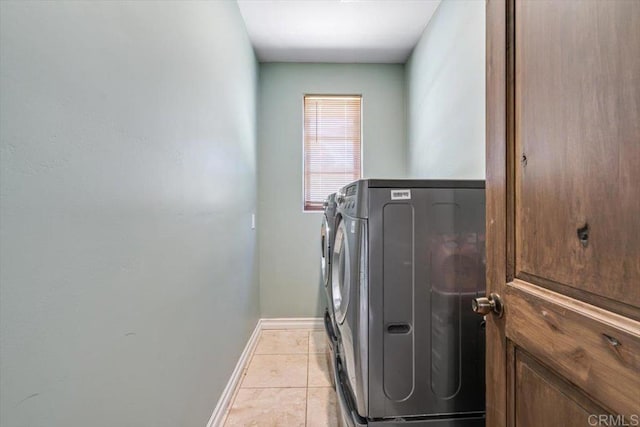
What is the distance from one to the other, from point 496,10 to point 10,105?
1.09 meters

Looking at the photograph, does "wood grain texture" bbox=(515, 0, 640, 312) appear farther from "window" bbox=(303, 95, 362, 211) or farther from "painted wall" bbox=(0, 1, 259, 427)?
"window" bbox=(303, 95, 362, 211)

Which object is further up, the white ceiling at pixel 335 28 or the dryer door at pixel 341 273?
the white ceiling at pixel 335 28

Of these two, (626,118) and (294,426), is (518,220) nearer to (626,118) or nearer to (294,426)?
(626,118)

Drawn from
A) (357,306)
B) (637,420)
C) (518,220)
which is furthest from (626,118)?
(357,306)

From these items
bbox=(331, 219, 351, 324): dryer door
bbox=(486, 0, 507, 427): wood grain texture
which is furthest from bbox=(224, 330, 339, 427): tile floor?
bbox=(486, 0, 507, 427): wood grain texture

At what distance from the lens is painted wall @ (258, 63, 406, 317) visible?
2.88 m

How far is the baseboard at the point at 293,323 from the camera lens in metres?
2.86

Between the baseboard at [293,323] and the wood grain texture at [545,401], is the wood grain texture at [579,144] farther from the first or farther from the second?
the baseboard at [293,323]

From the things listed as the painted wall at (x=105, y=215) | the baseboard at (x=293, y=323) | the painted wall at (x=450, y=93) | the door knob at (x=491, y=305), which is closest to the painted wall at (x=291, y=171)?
the baseboard at (x=293, y=323)

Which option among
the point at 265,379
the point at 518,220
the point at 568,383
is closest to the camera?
the point at 568,383

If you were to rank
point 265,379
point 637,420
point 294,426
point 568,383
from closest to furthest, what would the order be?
point 637,420
point 568,383
point 294,426
point 265,379

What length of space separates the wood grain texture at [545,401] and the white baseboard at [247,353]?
4.54ft

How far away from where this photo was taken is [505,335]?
2.44 ft

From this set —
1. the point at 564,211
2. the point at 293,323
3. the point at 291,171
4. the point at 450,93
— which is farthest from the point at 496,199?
the point at 293,323
